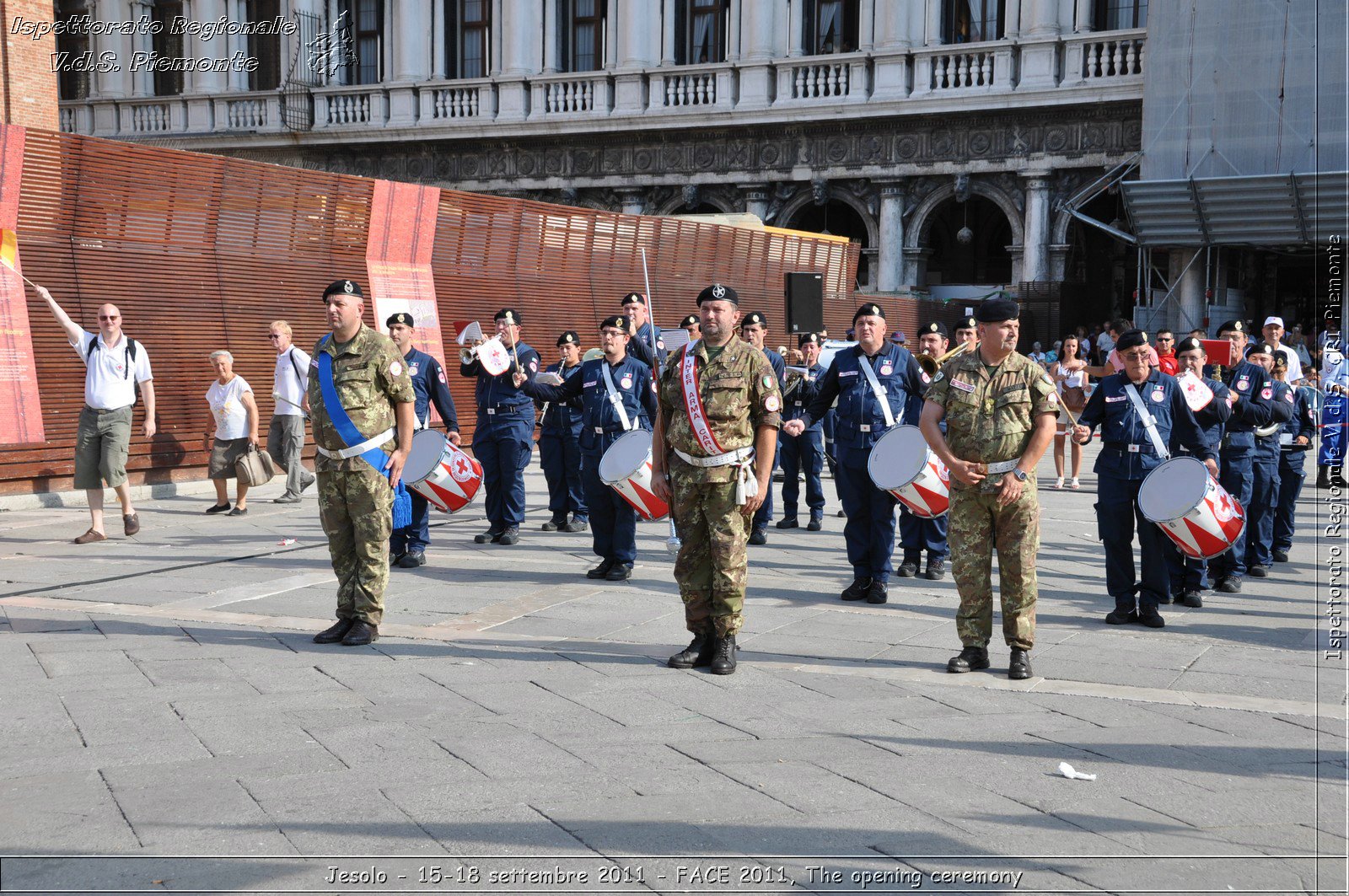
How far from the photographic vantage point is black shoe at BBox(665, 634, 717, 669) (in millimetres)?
6195

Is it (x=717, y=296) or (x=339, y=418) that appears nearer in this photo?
(x=717, y=296)

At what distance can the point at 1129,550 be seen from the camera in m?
7.43

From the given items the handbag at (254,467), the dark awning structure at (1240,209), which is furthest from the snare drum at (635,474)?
the dark awning structure at (1240,209)

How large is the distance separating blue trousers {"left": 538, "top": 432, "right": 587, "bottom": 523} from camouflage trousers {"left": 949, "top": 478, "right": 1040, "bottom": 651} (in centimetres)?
506

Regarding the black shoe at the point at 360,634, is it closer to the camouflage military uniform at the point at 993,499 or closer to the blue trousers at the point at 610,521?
the blue trousers at the point at 610,521

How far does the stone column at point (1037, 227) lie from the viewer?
25438 millimetres

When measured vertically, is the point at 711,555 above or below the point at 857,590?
above

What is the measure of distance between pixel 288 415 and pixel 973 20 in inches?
765

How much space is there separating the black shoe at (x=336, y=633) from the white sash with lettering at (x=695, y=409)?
6.59ft

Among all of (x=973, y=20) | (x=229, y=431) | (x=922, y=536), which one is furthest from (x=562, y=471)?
(x=973, y=20)

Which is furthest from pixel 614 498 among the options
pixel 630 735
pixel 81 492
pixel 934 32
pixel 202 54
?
pixel 202 54

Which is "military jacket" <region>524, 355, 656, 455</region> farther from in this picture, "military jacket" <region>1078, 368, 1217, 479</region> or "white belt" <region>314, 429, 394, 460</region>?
"military jacket" <region>1078, 368, 1217, 479</region>

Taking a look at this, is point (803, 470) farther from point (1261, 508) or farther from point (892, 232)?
point (892, 232)

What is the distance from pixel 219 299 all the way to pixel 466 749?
944cm
